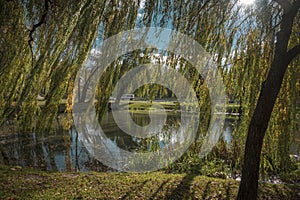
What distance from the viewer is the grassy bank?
3.37m

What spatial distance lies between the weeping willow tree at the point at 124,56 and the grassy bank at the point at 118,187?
84 cm

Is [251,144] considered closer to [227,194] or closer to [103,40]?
[227,194]

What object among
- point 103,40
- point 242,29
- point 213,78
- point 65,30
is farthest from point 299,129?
point 65,30

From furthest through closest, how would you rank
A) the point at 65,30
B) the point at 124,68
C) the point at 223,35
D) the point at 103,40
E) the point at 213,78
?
1. the point at 213,78
2. the point at 223,35
3. the point at 124,68
4. the point at 103,40
5. the point at 65,30

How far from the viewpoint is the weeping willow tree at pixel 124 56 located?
72.4 inches

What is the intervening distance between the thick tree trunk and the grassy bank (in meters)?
1.04

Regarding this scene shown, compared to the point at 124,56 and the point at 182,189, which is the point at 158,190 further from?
the point at 124,56

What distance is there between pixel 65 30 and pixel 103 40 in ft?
1.43

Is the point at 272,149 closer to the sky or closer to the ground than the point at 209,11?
closer to the ground

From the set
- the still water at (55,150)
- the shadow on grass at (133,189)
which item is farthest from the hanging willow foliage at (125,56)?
the still water at (55,150)

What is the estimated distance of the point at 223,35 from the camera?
3.16 m

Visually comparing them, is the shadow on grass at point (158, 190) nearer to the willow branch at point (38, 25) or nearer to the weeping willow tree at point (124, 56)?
the weeping willow tree at point (124, 56)

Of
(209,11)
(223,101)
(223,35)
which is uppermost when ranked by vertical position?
(209,11)

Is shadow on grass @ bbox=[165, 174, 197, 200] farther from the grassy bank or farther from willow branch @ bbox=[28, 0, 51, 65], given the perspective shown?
willow branch @ bbox=[28, 0, 51, 65]
